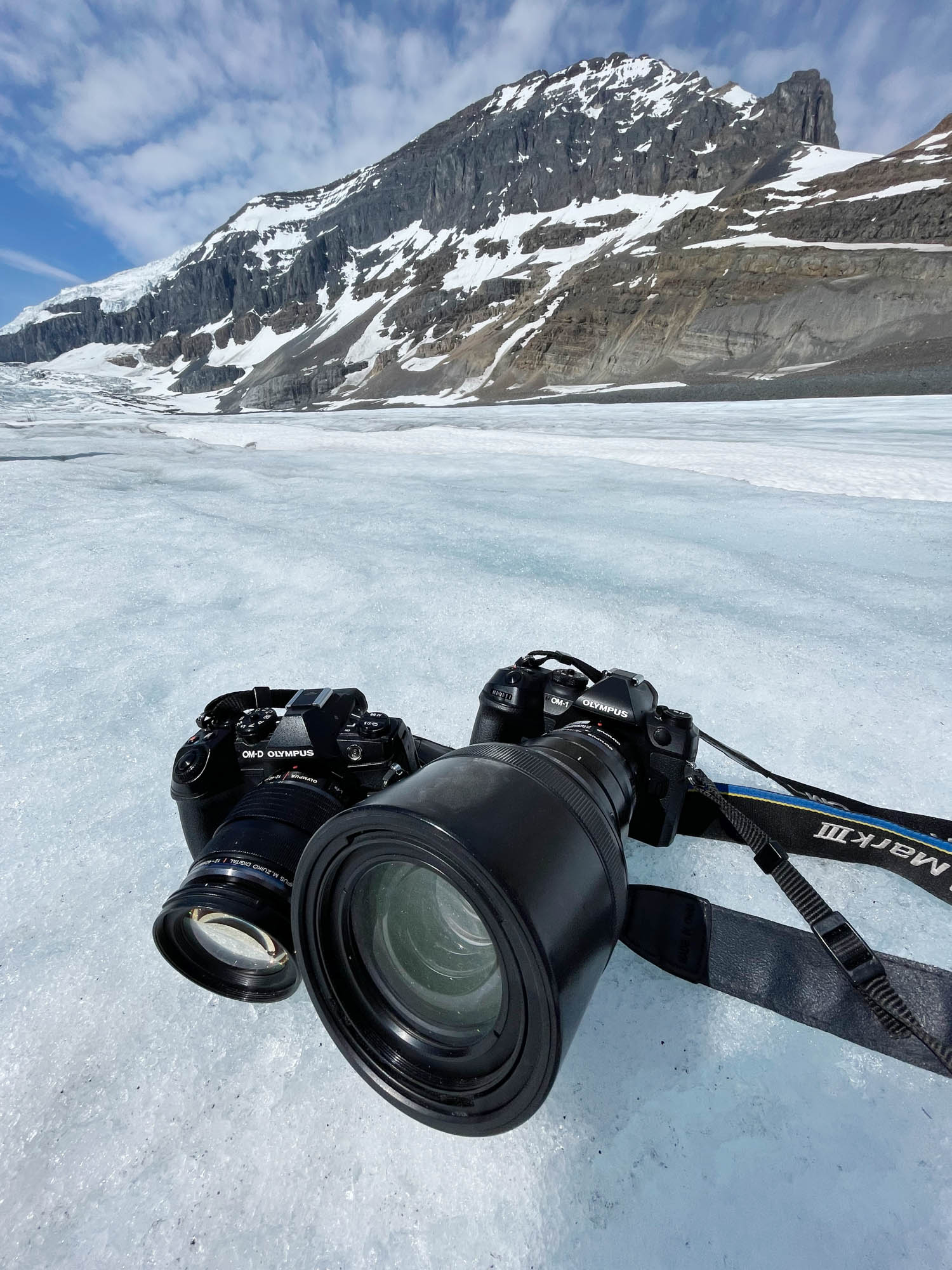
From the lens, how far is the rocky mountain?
108 ft

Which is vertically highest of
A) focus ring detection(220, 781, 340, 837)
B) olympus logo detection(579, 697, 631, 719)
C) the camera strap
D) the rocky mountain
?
the rocky mountain

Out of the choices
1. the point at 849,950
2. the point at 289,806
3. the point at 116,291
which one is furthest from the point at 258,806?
the point at 116,291

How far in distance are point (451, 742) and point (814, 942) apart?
881 millimetres

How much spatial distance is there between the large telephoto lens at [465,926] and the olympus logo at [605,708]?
0.26 meters

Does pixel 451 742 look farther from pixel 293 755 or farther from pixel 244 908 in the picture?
pixel 244 908

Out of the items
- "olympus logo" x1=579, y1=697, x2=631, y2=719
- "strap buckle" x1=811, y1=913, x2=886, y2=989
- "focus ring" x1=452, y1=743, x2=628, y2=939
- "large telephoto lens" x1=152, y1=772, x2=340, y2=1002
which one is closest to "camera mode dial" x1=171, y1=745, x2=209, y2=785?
"large telephoto lens" x1=152, y1=772, x2=340, y2=1002

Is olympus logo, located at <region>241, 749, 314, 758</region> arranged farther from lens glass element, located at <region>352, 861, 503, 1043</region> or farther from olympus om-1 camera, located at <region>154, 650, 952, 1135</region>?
lens glass element, located at <region>352, 861, 503, 1043</region>

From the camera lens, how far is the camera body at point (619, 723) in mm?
1211

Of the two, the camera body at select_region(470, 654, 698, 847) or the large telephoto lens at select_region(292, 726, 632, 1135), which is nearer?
the large telephoto lens at select_region(292, 726, 632, 1135)

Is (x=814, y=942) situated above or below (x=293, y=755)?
below

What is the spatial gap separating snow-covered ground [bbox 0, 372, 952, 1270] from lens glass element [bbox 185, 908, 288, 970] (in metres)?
0.10

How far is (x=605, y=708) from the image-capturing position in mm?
1255

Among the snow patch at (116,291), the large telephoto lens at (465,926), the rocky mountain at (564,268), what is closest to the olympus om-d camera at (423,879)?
the large telephoto lens at (465,926)

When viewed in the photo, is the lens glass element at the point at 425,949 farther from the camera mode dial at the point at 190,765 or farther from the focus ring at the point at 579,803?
the camera mode dial at the point at 190,765
